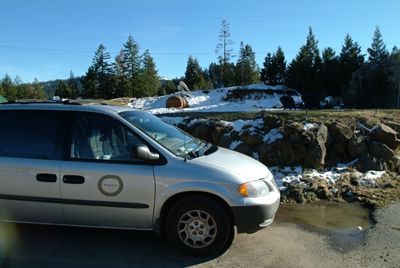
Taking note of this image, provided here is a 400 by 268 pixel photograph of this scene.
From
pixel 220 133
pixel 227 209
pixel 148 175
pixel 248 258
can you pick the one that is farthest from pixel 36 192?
pixel 220 133

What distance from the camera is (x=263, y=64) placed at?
78.4 metres

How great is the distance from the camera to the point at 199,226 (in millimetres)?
5406

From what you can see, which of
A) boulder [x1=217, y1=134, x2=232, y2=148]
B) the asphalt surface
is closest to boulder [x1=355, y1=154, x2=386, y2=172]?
boulder [x1=217, y1=134, x2=232, y2=148]

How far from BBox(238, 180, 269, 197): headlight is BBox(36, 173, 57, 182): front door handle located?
2.23 meters

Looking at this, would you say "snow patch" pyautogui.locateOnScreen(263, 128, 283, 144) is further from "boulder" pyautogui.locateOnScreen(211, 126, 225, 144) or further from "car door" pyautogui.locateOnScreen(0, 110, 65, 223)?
"car door" pyautogui.locateOnScreen(0, 110, 65, 223)

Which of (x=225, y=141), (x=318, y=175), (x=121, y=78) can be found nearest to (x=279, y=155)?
(x=318, y=175)

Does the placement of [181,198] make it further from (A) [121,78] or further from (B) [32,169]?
(A) [121,78]

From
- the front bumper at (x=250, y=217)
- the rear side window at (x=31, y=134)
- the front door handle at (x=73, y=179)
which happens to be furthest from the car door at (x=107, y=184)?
the front bumper at (x=250, y=217)

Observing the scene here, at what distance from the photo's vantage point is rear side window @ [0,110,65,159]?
5.72 meters


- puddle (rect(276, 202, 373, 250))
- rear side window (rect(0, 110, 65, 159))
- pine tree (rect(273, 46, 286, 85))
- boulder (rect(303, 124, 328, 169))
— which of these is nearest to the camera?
rear side window (rect(0, 110, 65, 159))

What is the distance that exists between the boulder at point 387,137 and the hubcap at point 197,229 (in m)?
7.26

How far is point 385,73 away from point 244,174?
37553 millimetres

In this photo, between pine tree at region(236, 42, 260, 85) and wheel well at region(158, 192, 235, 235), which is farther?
pine tree at region(236, 42, 260, 85)

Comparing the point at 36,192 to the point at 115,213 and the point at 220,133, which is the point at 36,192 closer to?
the point at 115,213
